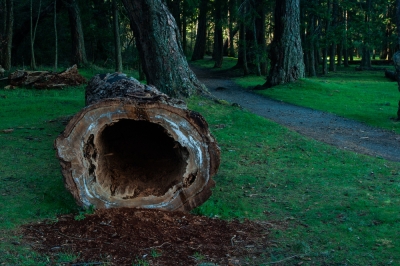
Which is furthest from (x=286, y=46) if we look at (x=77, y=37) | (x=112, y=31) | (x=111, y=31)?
(x=111, y=31)

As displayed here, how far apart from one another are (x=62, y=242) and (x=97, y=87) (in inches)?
140

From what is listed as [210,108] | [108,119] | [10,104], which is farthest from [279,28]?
[108,119]

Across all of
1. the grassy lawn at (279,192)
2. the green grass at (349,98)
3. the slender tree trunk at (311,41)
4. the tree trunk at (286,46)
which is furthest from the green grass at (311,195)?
the slender tree trunk at (311,41)

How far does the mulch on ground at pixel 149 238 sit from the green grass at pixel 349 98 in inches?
295

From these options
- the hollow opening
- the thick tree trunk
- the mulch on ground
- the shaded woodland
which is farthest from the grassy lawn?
the shaded woodland

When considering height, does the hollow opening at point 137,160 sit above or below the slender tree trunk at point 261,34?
below

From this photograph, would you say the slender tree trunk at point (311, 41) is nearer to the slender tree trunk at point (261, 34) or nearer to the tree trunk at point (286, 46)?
the slender tree trunk at point (261, 34)

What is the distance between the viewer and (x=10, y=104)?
13.5 meters

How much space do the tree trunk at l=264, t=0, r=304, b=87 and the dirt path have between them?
1935mm

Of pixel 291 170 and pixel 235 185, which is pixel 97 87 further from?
pixel 291 170

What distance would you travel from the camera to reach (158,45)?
1136cm

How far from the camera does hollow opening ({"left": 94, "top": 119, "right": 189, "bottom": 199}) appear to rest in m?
5.79

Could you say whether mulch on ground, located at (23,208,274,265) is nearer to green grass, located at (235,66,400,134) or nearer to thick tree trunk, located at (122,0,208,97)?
thick tree trunk, located at (122,0,208,97)

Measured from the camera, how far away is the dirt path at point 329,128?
32.0 ft
